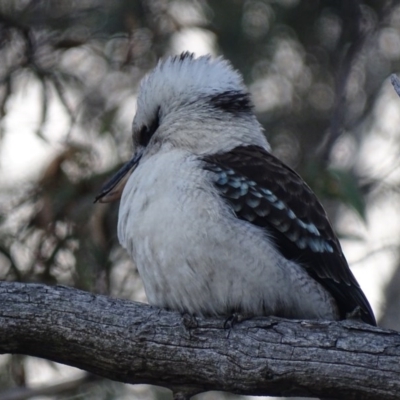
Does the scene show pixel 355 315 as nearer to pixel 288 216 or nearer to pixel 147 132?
pixel 288 216

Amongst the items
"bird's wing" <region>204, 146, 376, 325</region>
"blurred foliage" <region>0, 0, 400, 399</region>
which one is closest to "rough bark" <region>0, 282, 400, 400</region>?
"bird's wing" <region>204, 146, 376, 325</region>

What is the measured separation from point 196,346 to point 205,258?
209 millimetres

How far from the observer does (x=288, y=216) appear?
269 cm

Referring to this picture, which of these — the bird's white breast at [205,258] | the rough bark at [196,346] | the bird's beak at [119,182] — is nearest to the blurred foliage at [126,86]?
the bird's beak at [119,182]

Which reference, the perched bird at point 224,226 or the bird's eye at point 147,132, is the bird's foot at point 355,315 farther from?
the bird's eye at point 147,132

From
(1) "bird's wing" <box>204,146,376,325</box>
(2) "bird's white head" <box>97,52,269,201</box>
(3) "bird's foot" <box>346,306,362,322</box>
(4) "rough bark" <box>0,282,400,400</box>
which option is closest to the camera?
(4) "rough bark" <box>0,282,400,400</box>

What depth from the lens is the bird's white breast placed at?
2.51 meters

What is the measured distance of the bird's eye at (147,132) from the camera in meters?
3.07

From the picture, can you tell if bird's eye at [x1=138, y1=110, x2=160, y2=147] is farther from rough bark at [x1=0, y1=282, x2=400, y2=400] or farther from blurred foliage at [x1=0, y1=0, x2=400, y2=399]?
blurred foliage at [x1=0, y1=0, x2=400, y2=399]

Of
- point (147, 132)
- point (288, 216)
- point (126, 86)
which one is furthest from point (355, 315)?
point (126, 86)

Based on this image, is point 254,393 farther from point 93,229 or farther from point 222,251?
point 93,229

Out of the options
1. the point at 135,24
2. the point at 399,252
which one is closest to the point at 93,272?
the point at 135,24

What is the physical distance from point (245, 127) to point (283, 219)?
1.38ft

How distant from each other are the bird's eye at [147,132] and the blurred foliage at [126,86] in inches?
37.0
